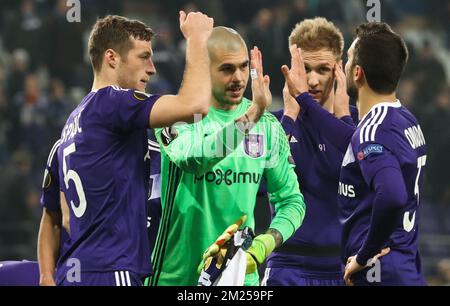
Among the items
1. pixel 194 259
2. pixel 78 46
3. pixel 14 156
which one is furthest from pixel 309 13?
pixel 194 259

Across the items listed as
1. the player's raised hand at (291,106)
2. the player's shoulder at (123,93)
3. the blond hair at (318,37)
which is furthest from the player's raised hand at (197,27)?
the blond hair at (318,37)

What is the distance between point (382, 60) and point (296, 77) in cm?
78

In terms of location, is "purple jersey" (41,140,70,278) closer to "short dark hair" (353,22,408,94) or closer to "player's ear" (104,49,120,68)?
"player's ear" (104,49,120,68)

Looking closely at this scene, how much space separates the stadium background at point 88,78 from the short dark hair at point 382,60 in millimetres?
6033

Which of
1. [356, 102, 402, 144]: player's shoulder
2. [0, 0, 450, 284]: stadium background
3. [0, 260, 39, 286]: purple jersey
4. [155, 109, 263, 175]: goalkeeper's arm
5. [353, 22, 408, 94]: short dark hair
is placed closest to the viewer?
[155, 109, 263, 175]: goalkeeper's arm

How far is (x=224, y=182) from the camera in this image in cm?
538

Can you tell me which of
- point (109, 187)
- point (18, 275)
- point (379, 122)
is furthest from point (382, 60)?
point (18, 275)

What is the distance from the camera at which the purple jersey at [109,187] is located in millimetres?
4754

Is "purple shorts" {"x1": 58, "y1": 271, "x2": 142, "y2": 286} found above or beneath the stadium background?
beneath

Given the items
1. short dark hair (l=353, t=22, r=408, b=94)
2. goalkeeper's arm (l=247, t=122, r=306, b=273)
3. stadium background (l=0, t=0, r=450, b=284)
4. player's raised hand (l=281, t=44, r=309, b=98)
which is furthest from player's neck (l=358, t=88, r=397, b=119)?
stadium background (l=0, t=0, r=450, b=284)

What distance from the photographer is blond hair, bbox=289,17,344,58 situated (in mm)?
6246

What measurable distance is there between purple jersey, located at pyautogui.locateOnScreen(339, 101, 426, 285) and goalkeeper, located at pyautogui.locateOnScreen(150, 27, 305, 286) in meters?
0.38

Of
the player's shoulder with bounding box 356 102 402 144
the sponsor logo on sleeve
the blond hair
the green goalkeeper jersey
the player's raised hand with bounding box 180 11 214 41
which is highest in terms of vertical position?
the blond hair

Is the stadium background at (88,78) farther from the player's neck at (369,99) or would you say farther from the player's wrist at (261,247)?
the player's wrist at (261,247)
